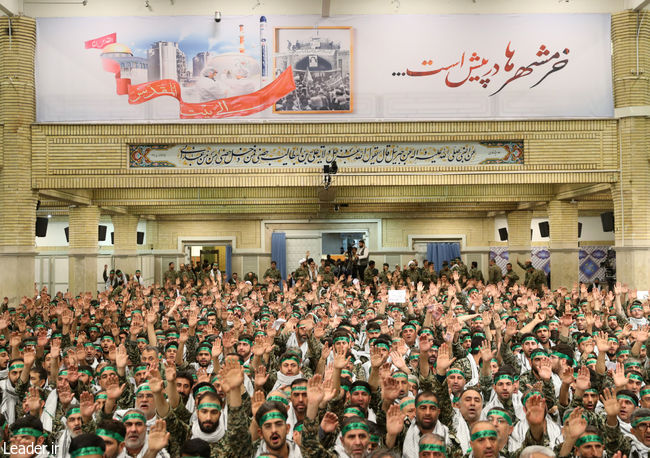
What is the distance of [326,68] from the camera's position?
34.9ft

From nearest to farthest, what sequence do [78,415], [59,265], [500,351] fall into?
1. [78,415]
2. [500,351]
3. [59,265]

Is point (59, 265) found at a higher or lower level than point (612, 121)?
lower

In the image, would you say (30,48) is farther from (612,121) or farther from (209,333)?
(612,121)

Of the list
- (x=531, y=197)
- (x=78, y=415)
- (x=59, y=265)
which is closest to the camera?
(x=78, y=415)

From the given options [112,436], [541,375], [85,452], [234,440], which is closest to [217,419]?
[234,440]

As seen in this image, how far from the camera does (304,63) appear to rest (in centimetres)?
1065

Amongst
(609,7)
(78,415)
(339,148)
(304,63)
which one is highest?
(609,7)

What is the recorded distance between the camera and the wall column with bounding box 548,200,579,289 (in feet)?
42.6

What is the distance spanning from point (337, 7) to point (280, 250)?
10.4m

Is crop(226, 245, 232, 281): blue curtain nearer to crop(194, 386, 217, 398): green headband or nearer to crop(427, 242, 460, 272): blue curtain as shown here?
crop(427, 242, 460, 272): blue curtain

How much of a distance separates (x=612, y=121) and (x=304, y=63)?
225 inches

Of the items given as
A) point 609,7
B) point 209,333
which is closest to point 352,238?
point 609,7

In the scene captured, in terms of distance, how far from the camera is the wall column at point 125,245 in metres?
16.8

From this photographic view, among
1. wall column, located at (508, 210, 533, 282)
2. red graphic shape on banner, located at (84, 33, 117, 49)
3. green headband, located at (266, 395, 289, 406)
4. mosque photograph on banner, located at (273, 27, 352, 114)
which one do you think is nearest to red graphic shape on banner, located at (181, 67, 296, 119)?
mosque photograph on banner, located at (273, 27, 352, 114)
